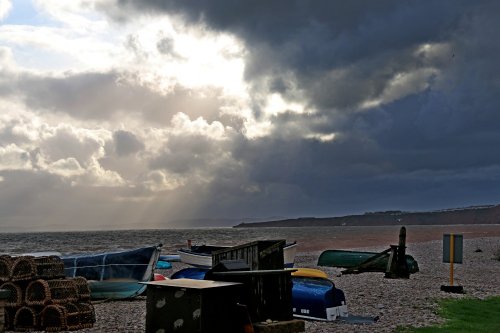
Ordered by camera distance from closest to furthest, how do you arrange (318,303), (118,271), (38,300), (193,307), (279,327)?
(193,307), (279,327), (38,300), (318,303), (118,271)

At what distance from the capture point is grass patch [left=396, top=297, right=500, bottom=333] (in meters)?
16.2

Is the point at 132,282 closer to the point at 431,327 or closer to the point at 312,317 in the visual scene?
the point at 312,317

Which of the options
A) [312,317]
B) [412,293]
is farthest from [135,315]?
[412,293]

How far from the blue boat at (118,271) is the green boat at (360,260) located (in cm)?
1570

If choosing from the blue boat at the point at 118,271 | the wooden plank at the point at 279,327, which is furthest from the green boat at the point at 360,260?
the wooden plank at the point at 279,327

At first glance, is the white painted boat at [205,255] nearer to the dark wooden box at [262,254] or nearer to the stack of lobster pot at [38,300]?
the stack of lobster pot at [38,300]

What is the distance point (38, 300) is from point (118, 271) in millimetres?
8400

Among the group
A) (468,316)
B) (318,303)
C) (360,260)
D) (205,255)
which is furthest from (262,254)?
(360,260)

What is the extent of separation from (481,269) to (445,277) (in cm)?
857

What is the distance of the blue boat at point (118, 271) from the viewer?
81.5 feet

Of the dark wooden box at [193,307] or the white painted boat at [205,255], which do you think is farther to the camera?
the white painted boat at [205,255]

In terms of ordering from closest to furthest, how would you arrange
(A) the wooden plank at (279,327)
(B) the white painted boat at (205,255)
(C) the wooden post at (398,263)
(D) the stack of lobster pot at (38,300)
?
1. (A) the wooden plank at (279,327)
2. (D) the stack of lobster pot at (38,300)
3. (C) the wooden post at (398,263)
4. (B) the white painted boat at (205,255)

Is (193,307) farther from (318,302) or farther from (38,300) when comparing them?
Result: (318,302)

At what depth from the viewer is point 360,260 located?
134 feet
